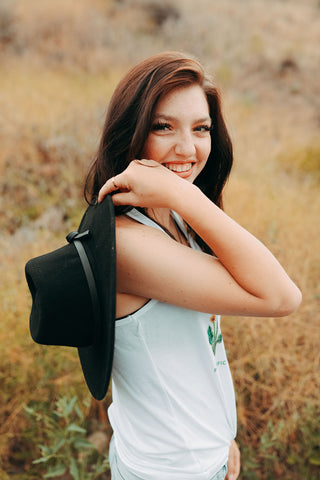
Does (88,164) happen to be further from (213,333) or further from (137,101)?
(213,333)

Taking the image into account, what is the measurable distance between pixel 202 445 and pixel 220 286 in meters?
0.50

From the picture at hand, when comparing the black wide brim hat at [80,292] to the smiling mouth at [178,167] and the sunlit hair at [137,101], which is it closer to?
the sunlit hair at [137,101]

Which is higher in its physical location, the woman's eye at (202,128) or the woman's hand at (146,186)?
the woman's eye at (202,128)

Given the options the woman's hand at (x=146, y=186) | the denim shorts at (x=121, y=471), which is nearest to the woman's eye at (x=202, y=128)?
the woman's hand at (x=146, y=186)

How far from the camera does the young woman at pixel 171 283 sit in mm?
943

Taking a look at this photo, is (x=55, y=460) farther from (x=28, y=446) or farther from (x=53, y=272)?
(x=53, y=272)

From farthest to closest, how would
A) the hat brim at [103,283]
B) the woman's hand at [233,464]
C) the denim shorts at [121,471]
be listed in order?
the woman's hand at [233,464], the denim shorts at [121,471], the hat brim at [103,283]

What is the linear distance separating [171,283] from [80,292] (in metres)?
0.21

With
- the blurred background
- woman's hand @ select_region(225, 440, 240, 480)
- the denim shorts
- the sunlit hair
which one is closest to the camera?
the sunlit hair

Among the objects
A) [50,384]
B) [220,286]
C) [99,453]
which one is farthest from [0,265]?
[220,286]

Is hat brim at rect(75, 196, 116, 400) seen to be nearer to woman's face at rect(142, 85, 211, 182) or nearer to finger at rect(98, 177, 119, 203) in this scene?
finger at rect(98, 177, 119, 203)

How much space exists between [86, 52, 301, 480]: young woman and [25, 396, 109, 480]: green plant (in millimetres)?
600

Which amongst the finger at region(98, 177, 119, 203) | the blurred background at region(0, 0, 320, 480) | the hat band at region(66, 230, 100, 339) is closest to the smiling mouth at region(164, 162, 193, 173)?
the finger at region(98, 177, 119, 203)

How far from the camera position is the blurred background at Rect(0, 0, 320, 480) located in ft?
7.17
